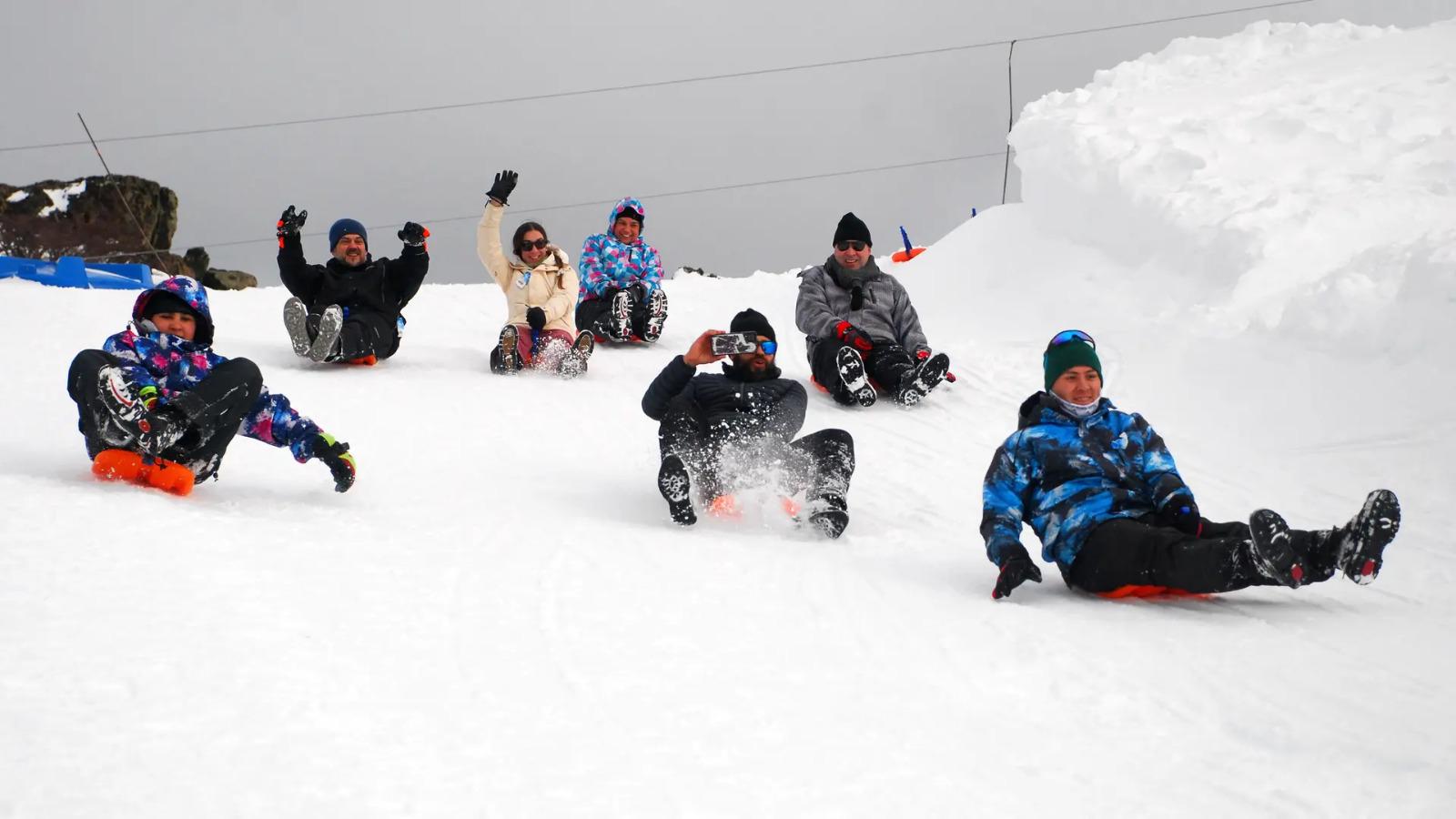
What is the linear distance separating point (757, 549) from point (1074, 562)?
3.43 ft

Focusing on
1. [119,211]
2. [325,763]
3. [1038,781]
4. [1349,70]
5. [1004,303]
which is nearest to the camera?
[325,763]

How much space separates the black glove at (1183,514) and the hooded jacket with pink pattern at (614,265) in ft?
18.8

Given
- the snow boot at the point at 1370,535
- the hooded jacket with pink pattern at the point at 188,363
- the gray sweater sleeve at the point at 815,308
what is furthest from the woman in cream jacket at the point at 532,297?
the snow boot at the point at 1370,535

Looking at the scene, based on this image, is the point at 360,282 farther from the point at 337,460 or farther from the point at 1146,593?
the point at 1146,593

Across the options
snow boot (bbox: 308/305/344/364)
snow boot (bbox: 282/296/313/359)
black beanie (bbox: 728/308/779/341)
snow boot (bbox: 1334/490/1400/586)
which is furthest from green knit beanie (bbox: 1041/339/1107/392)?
snow boot (bbox: 282/296/313/359)

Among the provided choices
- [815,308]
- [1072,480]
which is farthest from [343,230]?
[1072,480]

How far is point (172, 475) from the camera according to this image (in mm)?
3797

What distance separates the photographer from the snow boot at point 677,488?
3.97m

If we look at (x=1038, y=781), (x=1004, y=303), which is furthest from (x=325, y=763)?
(x=1004, y=303)

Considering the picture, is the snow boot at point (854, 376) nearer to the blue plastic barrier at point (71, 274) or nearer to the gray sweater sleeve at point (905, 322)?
the gray sweater sleeve at point (905, 322)

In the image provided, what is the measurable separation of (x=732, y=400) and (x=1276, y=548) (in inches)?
87.7

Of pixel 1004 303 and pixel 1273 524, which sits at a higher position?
pixel 1004 303

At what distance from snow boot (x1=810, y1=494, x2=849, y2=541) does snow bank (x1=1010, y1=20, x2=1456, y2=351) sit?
11.3 ft

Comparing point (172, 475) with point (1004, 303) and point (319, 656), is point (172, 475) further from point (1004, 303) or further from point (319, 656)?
point (1004, 303)
